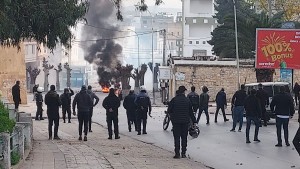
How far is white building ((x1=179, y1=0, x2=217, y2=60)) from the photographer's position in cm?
8238

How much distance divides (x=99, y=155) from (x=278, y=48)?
890 inches

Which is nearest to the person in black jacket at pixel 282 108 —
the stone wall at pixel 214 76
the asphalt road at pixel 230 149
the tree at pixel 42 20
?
the asphalt road at pixel 230 149

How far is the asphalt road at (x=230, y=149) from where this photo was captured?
14.3 metres

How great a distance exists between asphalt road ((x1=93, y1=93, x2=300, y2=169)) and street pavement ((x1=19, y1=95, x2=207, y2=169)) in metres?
0.66

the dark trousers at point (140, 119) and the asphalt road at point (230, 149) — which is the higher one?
the dark trousers at point (140, 119)

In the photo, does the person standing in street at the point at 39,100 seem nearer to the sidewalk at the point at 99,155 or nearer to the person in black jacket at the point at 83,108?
the sidewalk at the point at 99,155

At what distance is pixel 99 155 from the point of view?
14.3 m

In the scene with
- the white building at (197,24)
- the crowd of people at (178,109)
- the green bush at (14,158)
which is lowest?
the green bush at (14,158)

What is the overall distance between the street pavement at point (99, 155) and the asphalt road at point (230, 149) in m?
0.66

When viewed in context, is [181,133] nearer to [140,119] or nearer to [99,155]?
[99,155]

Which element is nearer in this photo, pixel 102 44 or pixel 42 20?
pixel 42 20

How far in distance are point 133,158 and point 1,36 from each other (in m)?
4.67

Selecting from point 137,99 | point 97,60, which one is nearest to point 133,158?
point 137,99

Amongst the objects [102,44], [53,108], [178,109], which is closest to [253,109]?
[178,109]
